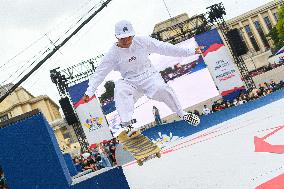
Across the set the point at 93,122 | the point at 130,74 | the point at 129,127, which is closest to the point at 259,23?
the point at 93,122

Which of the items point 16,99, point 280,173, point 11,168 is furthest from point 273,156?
point 16,99

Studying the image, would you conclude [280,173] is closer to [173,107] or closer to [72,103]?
[173,107]

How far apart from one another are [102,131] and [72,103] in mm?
2309

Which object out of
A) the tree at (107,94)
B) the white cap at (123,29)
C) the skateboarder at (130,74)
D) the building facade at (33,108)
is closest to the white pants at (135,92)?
the skateboarder at (130,74)

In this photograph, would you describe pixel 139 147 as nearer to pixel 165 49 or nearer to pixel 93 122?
pixel 165 49

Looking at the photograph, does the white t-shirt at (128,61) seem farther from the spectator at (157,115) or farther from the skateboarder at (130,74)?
the spectator at (157,115)

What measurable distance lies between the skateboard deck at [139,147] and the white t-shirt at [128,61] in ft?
2.80

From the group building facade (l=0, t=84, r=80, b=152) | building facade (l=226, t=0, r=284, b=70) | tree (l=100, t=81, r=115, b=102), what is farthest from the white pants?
building facade (l=226, t=0, r=284, b=70)

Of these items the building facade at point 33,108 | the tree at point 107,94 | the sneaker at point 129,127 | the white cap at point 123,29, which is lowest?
the sneaker at point 129,127

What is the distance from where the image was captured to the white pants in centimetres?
542

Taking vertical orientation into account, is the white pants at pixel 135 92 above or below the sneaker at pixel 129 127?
above

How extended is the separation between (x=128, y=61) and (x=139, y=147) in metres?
1.26

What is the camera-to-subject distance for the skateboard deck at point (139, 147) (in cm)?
529

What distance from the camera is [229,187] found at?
2.50 meters
